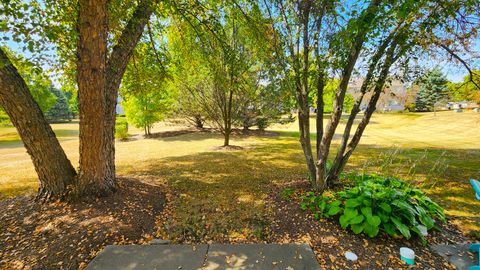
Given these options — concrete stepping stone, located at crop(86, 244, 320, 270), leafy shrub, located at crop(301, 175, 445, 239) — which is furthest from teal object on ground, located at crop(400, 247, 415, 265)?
concrete stepping stone, located at crop(86, 244, 320, 270)

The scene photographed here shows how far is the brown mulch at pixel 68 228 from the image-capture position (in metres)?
2.40

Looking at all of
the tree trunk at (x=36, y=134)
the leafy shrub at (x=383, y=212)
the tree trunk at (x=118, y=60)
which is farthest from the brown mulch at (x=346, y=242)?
the tree trunk at (x=36, y=134)

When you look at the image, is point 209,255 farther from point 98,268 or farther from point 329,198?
point 329,198

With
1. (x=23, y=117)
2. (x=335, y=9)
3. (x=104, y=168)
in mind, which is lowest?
(x=104, y=168)

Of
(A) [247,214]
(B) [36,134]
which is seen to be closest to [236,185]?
(A) [247,214]

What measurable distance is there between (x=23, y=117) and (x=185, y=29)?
414cm

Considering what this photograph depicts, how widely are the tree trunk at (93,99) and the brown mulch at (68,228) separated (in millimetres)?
367

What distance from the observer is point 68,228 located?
283 cm

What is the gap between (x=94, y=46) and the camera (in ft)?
9.75

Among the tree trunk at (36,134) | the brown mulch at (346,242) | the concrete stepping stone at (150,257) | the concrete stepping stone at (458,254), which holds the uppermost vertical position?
the tree trunk at (36,134)

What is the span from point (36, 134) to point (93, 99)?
0.99 meters

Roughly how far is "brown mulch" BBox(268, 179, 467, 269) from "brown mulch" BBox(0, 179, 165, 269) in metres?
1.93

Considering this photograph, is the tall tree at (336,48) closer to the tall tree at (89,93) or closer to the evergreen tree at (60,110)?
the tall tree at (89,93)

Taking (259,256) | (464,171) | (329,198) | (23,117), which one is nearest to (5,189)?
(23,117)
